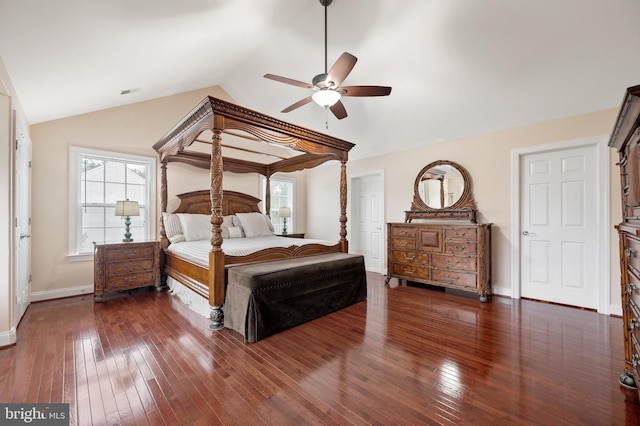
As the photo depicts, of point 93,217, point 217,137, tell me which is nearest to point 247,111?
point 217,137

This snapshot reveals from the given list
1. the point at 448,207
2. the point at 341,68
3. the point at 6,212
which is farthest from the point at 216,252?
the point at 448,207

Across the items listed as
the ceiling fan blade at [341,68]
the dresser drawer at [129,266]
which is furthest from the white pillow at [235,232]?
the ceiling fan blade at [341,68]

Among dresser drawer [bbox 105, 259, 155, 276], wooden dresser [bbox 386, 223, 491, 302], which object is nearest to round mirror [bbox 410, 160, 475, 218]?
wooden dresser [bbox 386, 223, 491, 302]

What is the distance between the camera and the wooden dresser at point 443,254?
3.78m

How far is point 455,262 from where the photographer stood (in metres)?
3.97

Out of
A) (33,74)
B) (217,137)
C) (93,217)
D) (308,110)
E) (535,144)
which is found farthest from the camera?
(308,110)

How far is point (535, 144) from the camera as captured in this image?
3699 mm

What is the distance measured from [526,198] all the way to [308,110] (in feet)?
11.9

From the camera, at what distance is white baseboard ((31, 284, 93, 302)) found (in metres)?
3.57

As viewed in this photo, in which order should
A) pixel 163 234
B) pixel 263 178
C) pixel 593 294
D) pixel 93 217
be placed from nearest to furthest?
pixel 593 294 < pixel 93 217 < pixel 163 234 < pixel 263 178

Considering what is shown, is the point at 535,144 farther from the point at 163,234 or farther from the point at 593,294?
the point at 163,234

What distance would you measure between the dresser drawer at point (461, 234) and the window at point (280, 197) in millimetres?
3374

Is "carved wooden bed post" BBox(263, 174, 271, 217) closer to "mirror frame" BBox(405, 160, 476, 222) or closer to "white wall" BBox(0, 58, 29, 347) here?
"mirror frame" BBox(405, 160, 476, 222)

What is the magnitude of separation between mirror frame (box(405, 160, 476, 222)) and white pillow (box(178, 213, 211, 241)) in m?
3.36
